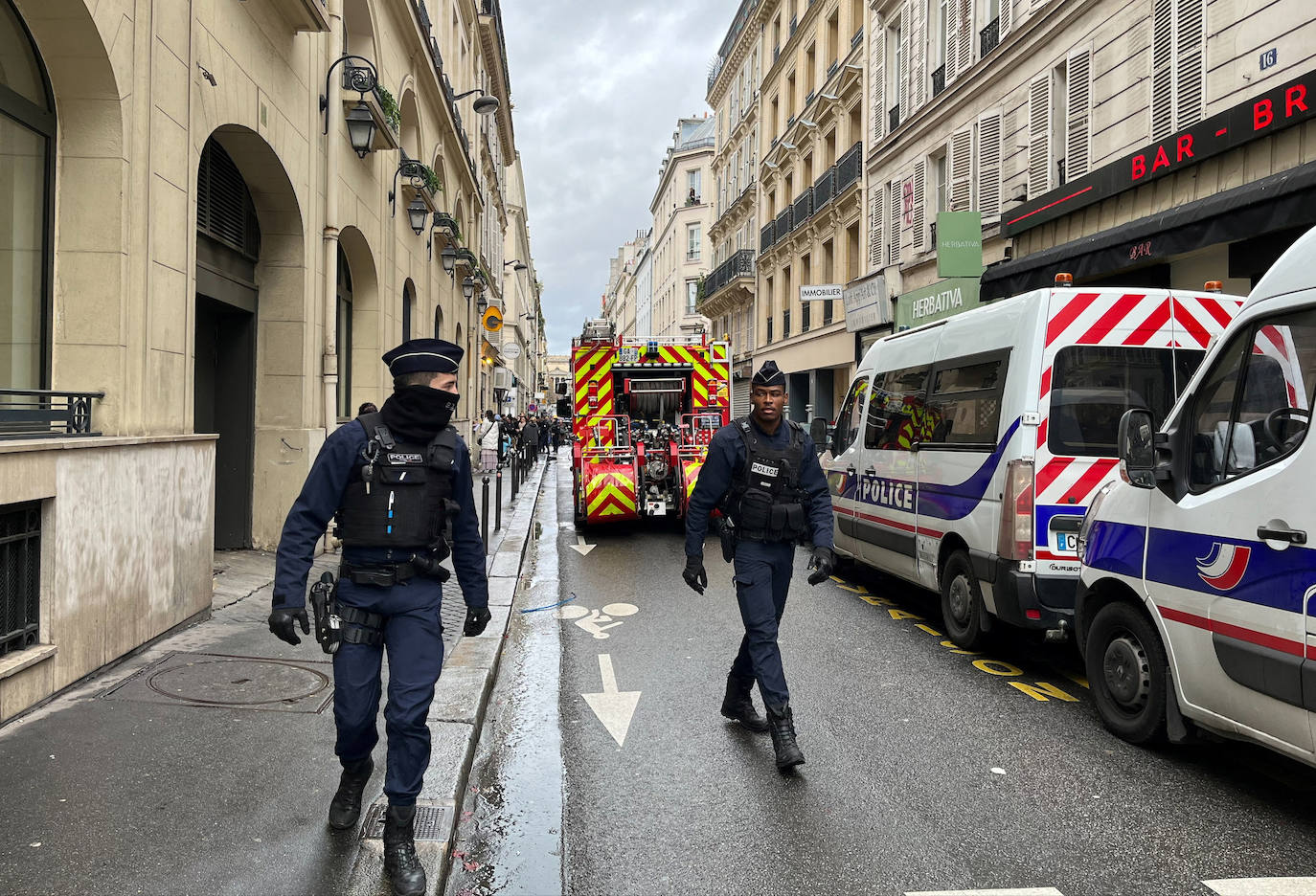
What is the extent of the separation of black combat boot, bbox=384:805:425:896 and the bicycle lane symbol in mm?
3984

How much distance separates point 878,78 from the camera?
22.0 meters

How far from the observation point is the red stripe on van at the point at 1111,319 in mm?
5992

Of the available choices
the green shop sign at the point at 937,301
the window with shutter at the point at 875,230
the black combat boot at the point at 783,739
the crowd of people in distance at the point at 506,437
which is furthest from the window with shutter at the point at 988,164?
the black combat boot at the point at 783,739

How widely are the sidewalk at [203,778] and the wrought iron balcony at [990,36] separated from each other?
14.7 m

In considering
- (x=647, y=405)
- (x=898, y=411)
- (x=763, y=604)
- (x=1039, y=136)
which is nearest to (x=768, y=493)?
(x=763, y=604)

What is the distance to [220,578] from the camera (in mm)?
8102

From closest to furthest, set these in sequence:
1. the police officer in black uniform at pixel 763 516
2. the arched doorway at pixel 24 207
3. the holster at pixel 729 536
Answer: the police officer in black uniform at pixel 763 516 < the holster at pixel 729 536 < the arched doorway at pixel 24 207

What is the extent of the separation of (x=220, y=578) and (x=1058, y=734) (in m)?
6.58

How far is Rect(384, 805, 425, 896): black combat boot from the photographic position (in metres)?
3.13

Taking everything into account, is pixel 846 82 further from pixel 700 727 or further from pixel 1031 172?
pixel 700 727

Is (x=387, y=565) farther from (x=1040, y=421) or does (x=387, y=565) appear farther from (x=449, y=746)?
(x=1040, y=421)

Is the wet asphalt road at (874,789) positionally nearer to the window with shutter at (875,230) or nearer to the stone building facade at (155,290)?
the stone building facade at (155,290)

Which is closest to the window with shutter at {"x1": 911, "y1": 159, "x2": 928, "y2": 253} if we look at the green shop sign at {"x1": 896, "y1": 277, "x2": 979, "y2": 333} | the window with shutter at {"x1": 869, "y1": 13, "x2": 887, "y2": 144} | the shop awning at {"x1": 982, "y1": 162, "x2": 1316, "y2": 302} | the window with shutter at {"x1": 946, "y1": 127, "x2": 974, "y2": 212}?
the green shop sign at {"x1": 896, "y1": 277, "x2": 979, "y2": 333}

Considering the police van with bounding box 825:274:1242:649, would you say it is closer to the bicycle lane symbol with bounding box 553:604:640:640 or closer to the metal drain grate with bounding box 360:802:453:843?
the bicycle lane symbol with bounding box 553:604:640:640
